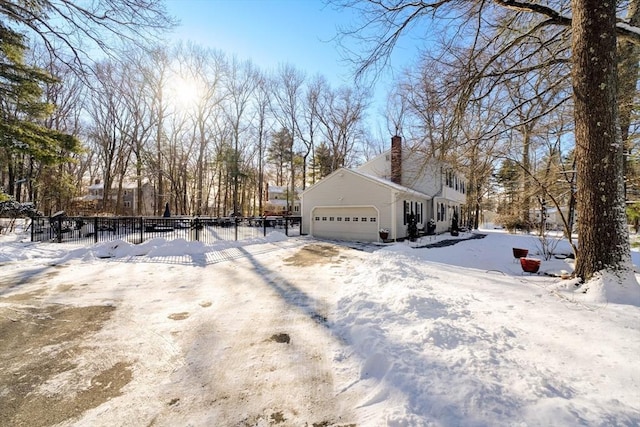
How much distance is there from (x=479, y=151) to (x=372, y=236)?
7.85 metres

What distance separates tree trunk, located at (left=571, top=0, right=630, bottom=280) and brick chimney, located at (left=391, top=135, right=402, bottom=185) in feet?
43.4

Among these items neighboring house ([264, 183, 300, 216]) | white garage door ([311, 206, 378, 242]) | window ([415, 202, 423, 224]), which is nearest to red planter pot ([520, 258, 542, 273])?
white garage door ([311, 206, 378, 242])

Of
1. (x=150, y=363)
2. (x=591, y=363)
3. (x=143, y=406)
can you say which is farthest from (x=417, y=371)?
(x=150, y=363)

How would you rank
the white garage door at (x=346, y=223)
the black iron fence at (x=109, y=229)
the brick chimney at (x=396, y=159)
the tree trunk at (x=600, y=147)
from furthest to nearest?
1. the brick chimney at (x=396, y=159)
2. the white garage door at (x=346, y=223)
3. the black iron fence at (x=109, y=229)
4. the tree trunk at (x=600, y=147)

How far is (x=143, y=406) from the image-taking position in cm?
236

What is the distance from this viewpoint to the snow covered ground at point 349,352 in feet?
7.20

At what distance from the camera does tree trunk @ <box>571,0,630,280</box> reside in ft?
14.8

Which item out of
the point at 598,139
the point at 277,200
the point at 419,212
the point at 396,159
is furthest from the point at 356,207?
the point at 277,200

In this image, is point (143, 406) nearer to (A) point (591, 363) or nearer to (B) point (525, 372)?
(B) point (525, 372)

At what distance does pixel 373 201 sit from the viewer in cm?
1516

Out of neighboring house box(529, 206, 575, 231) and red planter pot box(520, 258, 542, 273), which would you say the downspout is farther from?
red planter pot box(520, 258, 542, 273)

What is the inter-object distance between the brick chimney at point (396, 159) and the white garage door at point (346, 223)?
3952 millimetres

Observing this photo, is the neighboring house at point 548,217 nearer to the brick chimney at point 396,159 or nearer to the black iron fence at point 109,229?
the brick chimney at point 396,159

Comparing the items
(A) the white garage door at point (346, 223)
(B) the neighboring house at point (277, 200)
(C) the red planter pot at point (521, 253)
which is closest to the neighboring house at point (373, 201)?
(A) the white garage door at point (346, 223)
